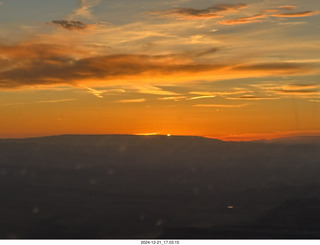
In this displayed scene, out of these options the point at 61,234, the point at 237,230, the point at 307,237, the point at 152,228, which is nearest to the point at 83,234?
the point at 61,234

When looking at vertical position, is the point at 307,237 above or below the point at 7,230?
below

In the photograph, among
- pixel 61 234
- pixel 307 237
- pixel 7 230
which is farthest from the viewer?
pixel 7 230

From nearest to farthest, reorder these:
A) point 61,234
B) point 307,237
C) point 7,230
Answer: point 307,237 < point 61,234 < point 7,230

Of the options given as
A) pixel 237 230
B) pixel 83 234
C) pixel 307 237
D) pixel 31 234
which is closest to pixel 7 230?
pixel 31 234

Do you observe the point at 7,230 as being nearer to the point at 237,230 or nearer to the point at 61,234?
the point at 61,234

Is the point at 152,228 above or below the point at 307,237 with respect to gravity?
above

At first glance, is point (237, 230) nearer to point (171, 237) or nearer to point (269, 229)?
point (269, 229)

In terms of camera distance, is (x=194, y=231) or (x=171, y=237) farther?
(x=194, y=231)

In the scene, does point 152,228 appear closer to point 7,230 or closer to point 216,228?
point 216,228

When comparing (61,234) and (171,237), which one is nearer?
(171,237)
